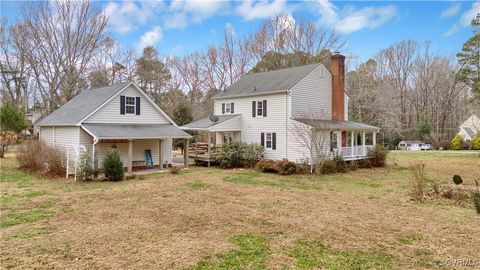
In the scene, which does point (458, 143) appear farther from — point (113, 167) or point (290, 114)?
point (113, 167)

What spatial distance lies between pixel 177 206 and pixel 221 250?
13.5 feet

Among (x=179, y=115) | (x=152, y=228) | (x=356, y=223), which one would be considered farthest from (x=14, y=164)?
(x=356, y=223)

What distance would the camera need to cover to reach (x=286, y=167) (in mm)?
18359

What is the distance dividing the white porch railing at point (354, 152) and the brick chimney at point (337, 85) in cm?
254

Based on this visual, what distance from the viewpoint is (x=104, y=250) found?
20.5ft

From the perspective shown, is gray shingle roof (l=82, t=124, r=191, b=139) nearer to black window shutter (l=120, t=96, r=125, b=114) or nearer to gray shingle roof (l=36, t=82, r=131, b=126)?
black window shutter (l=120, t=96, r=125, b=114)

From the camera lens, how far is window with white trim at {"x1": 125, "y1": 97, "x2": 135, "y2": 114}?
→ 18.8 m

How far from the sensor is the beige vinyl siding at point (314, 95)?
2066cm

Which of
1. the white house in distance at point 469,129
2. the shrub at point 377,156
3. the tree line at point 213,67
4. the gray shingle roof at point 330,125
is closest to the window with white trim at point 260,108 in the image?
the gray shingle roof at point 330,125

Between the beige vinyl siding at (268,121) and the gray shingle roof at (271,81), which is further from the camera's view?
the gray shingle roof at (271,81)

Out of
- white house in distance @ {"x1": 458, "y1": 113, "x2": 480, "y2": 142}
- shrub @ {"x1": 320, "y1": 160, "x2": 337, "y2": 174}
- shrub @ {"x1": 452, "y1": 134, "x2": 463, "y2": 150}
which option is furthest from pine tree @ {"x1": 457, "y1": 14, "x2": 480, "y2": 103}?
white house in distance @ {"x1": 458, "y1": 113, "x2": 480, "y2": 142}

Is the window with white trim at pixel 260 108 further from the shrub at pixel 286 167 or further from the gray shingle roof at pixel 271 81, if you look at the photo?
the shrub at pixel 286 167

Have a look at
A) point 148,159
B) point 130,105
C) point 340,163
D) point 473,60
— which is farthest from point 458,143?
point 130,105

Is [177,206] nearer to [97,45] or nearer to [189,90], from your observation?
[97,45]
